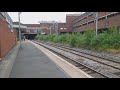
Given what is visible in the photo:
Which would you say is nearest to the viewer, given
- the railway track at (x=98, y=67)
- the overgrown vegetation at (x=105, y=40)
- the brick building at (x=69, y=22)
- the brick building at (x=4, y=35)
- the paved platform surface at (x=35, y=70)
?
the paved platform surface at (x=35, y=70)

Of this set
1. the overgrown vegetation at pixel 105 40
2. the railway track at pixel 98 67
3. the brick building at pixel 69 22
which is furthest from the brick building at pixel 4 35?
the brick building at pixel 69 22

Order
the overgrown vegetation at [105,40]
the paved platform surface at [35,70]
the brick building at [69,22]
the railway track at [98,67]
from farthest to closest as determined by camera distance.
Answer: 1. the brick building at [69,22]
2. the overgrown vegetation at [105,40]
3. the railway track at [98,67]
4. the paved platform surface at [35,70]

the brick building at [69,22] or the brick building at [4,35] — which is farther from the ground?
the brick building at [69,22]

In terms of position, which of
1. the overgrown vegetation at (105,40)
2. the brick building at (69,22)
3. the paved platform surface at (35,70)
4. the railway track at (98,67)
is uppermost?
the brick building at (69,22)

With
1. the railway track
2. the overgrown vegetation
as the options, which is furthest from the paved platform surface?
the overgrown vegetation

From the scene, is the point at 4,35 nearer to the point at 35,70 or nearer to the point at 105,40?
the point at 35,70

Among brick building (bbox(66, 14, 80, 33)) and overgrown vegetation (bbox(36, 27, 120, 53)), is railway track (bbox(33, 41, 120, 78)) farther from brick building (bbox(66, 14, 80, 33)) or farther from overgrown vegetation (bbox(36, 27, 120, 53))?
brick building (bbox(66, 14, 80, 33))

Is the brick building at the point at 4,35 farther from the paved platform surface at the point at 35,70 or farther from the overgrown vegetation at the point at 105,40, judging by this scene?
the overgrown vegetation at the point at 105,40
